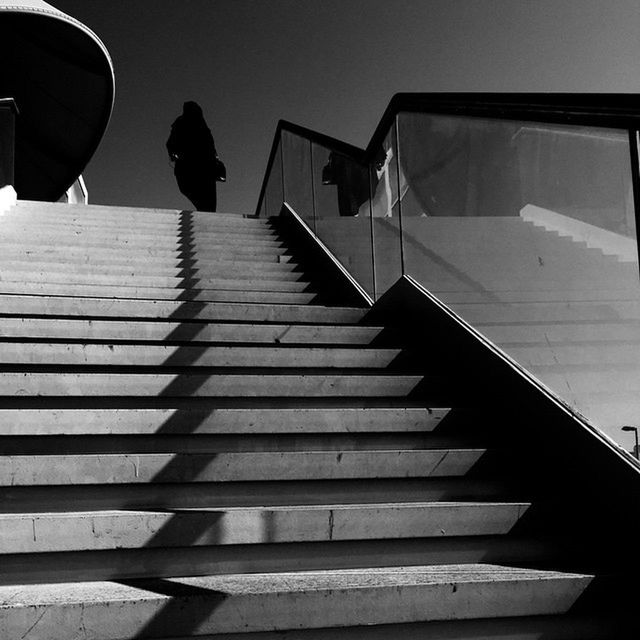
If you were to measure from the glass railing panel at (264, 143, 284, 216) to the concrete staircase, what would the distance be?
14.2ft

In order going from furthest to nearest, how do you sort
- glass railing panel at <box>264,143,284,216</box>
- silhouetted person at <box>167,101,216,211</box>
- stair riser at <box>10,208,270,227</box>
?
silhouetted person at <box>167,101,216,211</box> < glass railing panel at <box>264,143,284,216</box> < stair riser at <box>10,208,270,227</box>

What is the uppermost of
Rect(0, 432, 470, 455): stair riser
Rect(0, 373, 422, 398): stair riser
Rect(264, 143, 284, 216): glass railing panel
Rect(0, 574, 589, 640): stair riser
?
Rect(264, 143, 284, 216): glass railing panel

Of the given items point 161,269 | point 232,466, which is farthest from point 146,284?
point 232,466

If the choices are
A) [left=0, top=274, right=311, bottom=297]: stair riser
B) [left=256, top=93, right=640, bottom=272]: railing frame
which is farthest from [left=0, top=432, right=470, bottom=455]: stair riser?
[left=0, top=274, right=311, bottom=297]: stair riser

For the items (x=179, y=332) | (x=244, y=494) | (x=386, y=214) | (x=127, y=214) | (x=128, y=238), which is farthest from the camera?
(x=127, y=214)

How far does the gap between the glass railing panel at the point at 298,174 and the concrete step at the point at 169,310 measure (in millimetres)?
2139

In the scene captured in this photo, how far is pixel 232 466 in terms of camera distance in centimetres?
A: 251

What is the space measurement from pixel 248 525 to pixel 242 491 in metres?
0.28

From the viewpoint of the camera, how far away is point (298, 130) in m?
6.96

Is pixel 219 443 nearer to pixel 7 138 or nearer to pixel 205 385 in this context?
pixel 205 385

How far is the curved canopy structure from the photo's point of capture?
54.5 ft

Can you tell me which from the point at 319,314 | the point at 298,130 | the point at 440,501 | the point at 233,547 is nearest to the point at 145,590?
the point at 233,547

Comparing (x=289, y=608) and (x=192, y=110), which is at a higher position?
(x=192, y=110)

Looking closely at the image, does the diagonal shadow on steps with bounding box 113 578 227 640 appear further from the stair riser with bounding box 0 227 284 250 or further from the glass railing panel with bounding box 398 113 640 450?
the stair riser with bounding box 0 227 284 250
